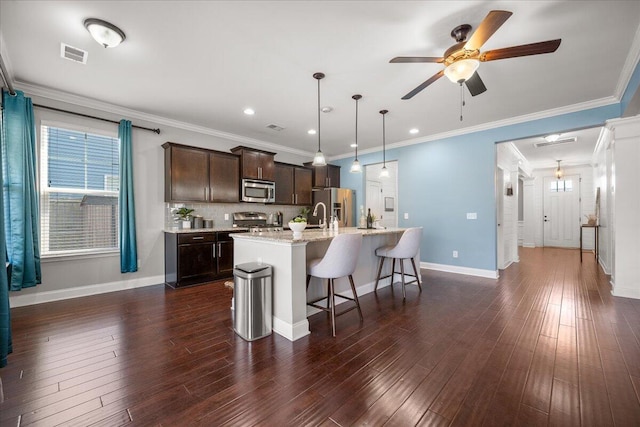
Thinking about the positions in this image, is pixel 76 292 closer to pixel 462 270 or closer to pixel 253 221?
pixel 253 221

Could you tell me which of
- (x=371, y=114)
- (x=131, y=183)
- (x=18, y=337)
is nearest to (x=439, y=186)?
(x=371, y=114)

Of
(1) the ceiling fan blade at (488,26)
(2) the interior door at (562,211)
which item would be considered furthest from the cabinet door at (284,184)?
(2) the interior door at (562,211)

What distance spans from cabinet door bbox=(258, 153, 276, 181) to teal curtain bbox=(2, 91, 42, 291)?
10.7 feet

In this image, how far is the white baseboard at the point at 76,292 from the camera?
3.31 meters

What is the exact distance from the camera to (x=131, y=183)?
4047 millimetres

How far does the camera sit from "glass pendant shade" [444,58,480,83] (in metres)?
2.15

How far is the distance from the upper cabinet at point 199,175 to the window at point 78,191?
727mm

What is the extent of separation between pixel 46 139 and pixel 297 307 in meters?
4.07

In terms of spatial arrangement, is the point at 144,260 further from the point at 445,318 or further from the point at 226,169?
the point at 445,318

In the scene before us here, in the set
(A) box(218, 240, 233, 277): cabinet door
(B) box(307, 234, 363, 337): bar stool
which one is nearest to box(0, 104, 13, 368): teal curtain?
(B) box(307, 234, 363, 337): bar stool

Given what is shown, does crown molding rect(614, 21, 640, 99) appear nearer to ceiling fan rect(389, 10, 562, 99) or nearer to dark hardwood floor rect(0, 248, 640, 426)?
ceiling fan rect(389, 10, 562, 99)

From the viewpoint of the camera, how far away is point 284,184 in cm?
614

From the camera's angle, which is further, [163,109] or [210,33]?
[163,109]

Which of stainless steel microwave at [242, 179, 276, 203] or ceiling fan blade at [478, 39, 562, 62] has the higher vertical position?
ceiling fan blade at [478, 39, 562, 62]
